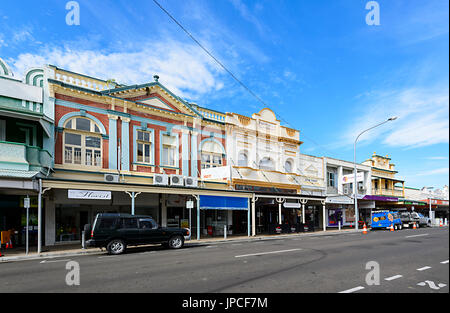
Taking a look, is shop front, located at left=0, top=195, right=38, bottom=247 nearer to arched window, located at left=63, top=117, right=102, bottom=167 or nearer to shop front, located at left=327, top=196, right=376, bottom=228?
arched window, located at left=63, top=117, right=102, bottom=167

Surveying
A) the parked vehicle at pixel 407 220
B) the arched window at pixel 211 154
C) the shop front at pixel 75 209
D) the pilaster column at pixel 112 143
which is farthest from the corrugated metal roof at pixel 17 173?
the parked vehicle at pixel 407 220

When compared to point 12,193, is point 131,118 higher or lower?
higher

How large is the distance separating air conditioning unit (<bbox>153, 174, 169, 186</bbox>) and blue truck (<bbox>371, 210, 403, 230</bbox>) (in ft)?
72.0

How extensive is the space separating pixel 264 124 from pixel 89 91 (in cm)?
1537

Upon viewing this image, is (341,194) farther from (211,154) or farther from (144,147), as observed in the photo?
(144,147)

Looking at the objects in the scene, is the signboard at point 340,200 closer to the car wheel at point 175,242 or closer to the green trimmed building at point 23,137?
the car wheel at point 175,242

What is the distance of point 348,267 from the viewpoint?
9.47 m

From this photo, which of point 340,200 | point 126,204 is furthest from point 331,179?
point 126,204

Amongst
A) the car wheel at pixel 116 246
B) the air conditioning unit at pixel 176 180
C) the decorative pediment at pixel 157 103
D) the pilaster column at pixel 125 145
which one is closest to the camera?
the car wheel at pixel 116 246

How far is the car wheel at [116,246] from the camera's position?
14.1 m

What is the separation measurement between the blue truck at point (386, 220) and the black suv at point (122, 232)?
77.1 feet

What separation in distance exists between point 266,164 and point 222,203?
9.05 m
